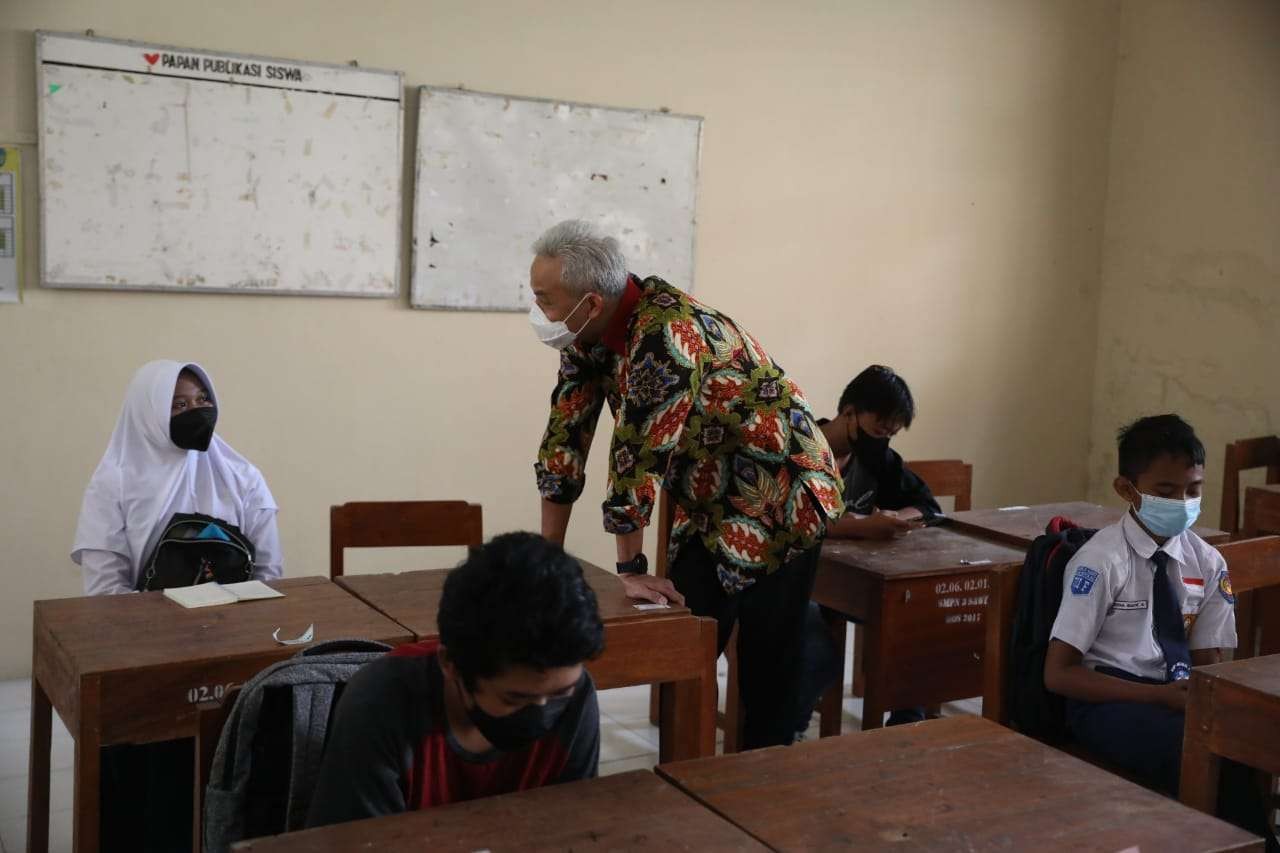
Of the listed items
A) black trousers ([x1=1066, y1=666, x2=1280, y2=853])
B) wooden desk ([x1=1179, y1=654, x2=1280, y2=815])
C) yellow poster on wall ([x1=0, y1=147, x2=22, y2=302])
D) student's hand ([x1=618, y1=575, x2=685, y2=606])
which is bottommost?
black trousers ([x1=1066, y1=666, x2=1280, y2=853])

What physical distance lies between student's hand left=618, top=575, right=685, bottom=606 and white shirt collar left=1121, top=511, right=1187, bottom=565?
91 centimetres

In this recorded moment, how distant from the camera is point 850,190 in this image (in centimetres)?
530

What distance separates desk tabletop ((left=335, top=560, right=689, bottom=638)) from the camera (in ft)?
7.79

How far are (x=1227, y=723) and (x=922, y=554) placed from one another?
4.31 feet

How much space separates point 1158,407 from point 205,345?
4.14 metres

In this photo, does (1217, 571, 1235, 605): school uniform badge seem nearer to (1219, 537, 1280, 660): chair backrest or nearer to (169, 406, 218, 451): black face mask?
(1219, 537, 1280, 660): chair backrest

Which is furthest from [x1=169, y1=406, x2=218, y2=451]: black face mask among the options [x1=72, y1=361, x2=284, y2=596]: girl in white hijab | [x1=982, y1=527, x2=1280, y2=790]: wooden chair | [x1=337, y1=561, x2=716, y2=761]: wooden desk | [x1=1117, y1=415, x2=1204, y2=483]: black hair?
[x1=1117, y1=415, x2=1204, y2=483]: black hair

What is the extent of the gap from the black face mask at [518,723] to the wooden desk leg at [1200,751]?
111 cm

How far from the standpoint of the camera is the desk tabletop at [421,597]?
2.38m

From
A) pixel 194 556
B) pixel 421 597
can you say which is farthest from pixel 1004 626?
pixel 194 556

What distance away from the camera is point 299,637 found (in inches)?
88.5

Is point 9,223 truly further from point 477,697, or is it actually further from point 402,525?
point 477,697

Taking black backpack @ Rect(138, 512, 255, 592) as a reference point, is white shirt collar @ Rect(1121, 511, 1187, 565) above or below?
above

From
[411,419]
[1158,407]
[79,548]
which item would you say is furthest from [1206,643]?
[1158,407]
